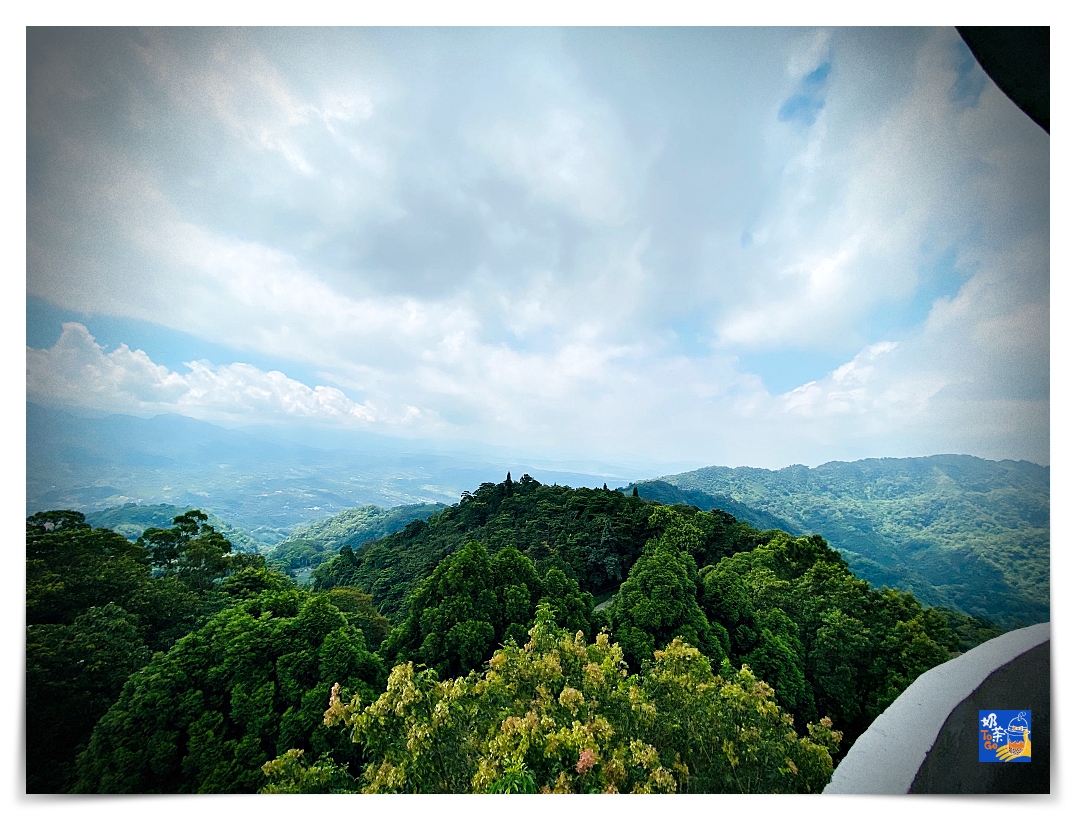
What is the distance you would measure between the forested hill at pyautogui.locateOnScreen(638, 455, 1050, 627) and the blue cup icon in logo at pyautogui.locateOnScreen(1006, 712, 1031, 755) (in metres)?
1.38

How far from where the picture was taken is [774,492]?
10414 millimetres

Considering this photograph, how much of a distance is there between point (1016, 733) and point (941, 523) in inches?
148

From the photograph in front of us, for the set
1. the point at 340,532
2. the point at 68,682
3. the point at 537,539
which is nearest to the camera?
the point at 68,682

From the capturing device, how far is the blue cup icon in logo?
4.13m

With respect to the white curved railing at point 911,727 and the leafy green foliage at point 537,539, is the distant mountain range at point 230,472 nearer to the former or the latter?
the leafy green foliage at point 537,539

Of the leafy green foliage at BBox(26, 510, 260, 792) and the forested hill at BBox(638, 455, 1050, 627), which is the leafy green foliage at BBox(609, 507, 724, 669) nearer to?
the forested hill at BBox(638, 455, 1050, 627)

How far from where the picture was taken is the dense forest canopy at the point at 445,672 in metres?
3.38

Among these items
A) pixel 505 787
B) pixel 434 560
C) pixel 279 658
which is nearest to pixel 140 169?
→ pixel 279 658

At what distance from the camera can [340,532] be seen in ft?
27.9

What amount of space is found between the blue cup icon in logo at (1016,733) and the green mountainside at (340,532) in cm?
840

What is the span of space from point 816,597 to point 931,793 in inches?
86.7

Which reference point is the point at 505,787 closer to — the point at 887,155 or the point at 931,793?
the point at 931,793

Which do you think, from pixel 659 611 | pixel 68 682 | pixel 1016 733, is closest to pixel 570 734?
pixel 659 611

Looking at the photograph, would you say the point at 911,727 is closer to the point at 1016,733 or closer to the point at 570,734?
the point at 1016,733
